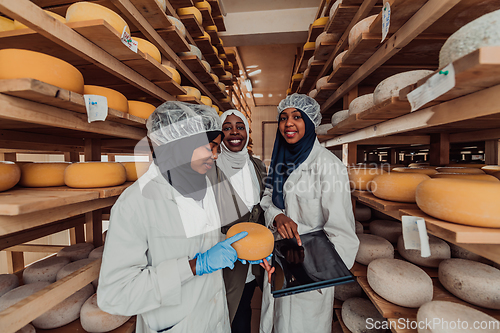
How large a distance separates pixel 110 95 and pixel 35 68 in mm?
392

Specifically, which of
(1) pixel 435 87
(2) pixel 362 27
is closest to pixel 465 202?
(1) pixel 435 87

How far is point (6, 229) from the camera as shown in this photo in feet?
2.53

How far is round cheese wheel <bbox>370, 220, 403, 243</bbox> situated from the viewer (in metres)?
1.77

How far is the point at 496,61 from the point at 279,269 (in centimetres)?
101

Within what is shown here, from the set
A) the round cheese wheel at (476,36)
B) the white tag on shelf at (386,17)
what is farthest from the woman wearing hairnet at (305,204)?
the round cheese wheel at (476,36)

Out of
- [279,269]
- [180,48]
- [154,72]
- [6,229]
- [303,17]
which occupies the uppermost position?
[303,17]

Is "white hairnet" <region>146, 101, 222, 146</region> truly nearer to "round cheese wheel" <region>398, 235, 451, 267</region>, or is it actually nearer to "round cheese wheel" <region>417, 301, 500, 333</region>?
"round cheese wheel" <region>417, 301, 500, 333</region>

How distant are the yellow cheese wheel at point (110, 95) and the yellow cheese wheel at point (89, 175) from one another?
35cm

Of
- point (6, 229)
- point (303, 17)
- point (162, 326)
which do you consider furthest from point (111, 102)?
point (303, 17)

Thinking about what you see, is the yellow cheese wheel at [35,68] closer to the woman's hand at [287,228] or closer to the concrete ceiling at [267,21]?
the woman's hand at [287,228]

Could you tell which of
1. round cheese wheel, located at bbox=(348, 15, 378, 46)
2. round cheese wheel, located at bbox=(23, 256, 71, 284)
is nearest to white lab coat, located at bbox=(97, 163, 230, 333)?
round cheese wheel, located at bbox=(23, 256, 71, 284)

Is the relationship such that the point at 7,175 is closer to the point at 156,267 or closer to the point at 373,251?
the point at 156,267

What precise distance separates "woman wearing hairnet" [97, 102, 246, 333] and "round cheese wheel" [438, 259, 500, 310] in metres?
1.07

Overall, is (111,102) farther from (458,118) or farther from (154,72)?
(458,118)
